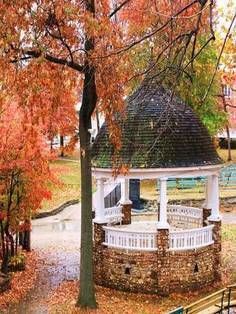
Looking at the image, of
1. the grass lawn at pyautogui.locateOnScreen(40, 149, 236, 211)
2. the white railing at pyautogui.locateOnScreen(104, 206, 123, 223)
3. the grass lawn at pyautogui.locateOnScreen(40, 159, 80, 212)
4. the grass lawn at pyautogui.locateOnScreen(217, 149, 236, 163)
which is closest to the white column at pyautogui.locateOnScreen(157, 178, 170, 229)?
the white railing at pyautogui.locateOnScreen(104, 206, 123, 223)

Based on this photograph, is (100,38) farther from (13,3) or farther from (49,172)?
(49,172)

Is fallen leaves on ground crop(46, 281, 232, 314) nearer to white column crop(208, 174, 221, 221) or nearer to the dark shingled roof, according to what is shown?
white column crop(208, 174, 221, 221)

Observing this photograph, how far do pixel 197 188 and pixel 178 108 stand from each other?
19844 millimetres

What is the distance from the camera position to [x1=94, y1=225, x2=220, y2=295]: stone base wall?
711 inches

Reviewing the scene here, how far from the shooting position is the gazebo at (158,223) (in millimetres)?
18016

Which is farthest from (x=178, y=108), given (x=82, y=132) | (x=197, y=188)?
(x=197, y=188)

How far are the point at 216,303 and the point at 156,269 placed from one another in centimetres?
391

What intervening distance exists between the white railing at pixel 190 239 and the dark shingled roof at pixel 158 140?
2.15 m

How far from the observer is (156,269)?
18.1 meters

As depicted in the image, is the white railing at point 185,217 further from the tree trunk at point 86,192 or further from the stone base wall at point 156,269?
the tree trunk at point 86,192

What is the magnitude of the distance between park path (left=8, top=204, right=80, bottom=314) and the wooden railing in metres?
4.68

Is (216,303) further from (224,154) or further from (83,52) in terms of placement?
(224,154)

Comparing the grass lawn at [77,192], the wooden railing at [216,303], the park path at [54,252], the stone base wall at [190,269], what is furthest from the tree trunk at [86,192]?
the grass lawn at [77,192]

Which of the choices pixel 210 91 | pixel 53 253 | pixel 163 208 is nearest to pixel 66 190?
pixel 210 91
